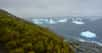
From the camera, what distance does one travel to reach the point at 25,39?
1057mm

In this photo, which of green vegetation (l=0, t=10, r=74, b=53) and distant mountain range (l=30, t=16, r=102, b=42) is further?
distant mountain range (l=30, t=16, r=102, b=42)

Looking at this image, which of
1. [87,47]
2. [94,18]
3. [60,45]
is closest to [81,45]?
[87,47]

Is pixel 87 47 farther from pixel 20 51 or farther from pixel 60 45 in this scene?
pixel 20 51

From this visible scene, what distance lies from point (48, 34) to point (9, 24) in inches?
8.2

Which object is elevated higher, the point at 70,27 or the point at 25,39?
the point at 25,39

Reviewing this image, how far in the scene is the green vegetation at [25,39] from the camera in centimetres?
104

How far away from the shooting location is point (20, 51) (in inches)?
40.4

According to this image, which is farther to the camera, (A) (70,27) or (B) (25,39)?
(A) (70,27)

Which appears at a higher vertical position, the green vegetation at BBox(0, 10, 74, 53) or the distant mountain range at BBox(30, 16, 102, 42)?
the green vegetation at BBox(0, 10, 74, 53)

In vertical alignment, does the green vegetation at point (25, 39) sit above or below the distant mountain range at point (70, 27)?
above

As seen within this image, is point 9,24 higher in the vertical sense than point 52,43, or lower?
higher

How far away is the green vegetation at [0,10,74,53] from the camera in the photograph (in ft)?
3.40

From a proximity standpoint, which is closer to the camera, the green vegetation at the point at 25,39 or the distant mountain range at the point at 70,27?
the green vegetation at the point at 25,39

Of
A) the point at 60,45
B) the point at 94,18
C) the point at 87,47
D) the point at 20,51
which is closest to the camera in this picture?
the point at 20,51
